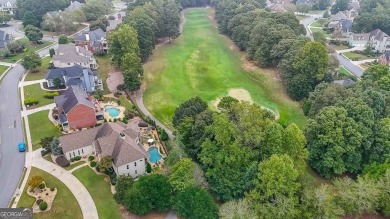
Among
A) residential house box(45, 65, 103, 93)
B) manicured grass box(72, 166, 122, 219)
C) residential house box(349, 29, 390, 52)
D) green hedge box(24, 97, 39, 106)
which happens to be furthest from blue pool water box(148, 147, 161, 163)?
residential house box(349, 29, 390, 52)

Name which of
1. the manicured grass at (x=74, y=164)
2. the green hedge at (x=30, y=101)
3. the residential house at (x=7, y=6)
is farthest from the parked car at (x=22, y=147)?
the residential house at (x=7, y=6)

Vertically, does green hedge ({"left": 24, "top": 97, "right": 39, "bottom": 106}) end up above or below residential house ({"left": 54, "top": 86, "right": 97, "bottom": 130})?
below

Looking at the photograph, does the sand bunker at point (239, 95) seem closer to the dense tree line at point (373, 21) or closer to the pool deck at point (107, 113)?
the pool deck at point (107, 113)

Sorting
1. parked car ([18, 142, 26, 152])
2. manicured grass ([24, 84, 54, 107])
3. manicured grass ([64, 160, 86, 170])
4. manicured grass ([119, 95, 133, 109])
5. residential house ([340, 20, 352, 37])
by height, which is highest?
residential house ([340, 20, 352, 37])

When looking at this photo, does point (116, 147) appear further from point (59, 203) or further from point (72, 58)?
point (72, 58)

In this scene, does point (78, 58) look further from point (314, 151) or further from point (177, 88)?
point (314, 151)

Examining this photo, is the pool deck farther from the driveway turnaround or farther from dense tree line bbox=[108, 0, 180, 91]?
the driveway turnaround

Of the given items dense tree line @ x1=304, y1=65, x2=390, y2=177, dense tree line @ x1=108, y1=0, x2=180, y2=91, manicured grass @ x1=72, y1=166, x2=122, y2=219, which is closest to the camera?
manicured grass @ x1=72, y1=166, x2=122, y2=219
